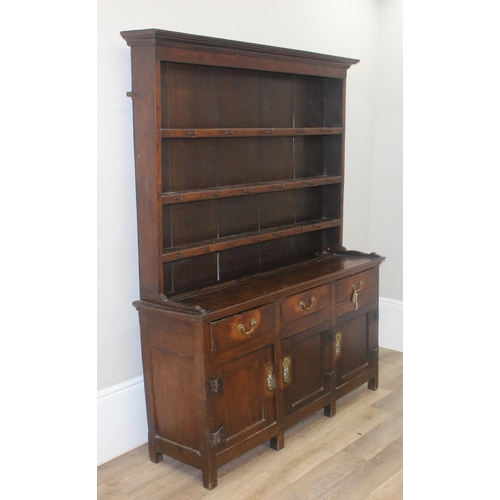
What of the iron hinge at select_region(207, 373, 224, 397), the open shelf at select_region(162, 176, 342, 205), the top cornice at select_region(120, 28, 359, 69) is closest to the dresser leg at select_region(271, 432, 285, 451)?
the iron hinge at select_region(207, 373, 224, 397)

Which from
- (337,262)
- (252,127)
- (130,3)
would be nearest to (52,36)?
(130,3)

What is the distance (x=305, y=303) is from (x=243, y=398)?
1.94 feet

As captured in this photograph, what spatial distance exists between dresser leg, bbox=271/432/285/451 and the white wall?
73 cm

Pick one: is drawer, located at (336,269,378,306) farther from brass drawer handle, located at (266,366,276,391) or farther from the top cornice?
Result: the top cornice

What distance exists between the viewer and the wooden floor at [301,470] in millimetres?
2707

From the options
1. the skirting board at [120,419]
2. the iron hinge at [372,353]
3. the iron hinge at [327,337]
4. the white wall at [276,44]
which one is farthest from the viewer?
the iron hinge at [372,353]

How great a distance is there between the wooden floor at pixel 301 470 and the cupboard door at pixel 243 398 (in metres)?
0.18

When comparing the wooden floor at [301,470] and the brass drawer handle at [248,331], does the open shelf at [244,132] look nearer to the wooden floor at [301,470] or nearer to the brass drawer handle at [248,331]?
the brass drawer handle at [248,331]

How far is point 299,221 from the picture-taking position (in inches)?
146

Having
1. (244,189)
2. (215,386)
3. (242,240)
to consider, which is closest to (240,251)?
(242,240)

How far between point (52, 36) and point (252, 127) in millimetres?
2904

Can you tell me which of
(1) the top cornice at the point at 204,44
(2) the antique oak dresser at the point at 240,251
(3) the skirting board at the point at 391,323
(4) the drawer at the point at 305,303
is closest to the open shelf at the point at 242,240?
(2) the antique oak dresser at the point at 240,251

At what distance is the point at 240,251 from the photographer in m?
3.34
